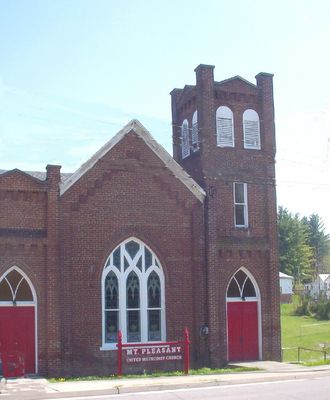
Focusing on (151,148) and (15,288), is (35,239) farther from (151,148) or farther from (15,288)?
(151,148)

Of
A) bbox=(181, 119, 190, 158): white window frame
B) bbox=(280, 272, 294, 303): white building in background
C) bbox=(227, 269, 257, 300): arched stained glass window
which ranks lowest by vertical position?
bbox=(280, 272, 294, 303): white building in background

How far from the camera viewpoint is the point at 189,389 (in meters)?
17.1

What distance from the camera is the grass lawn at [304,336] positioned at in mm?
30800

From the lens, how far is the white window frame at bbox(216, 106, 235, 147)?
83.6ft

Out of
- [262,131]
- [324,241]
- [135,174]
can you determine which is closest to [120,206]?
[135,174]

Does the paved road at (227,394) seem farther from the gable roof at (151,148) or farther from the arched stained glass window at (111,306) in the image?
the gable roof at (151,148)

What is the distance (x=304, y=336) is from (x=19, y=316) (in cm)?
2161

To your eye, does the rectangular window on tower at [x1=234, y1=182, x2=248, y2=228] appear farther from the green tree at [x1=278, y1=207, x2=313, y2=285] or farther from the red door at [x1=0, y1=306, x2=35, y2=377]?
the green tree at [x1=278, y1=207, x2=313, y2=285]

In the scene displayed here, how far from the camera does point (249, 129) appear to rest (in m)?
26.0

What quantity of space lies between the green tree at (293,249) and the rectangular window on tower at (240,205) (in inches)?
2859

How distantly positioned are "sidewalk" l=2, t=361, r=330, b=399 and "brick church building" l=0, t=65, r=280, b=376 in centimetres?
266

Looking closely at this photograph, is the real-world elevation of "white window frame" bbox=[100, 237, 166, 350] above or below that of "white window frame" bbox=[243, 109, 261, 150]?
below

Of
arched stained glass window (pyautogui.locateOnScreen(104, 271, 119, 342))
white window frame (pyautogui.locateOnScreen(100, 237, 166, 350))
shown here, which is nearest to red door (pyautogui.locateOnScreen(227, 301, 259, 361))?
white window frame (pyautogui.locateOnScreen(100, 237, 166, 350))

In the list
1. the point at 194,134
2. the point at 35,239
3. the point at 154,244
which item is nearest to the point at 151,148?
the point at 194,134
